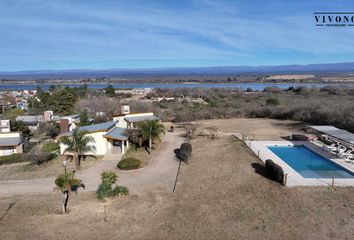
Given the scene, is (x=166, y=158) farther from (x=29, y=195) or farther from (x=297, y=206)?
(x=297, y=206)

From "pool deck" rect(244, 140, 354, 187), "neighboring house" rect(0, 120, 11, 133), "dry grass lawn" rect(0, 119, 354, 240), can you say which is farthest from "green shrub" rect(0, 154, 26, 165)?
"pool deck" rect(244, 140, 354, 187)

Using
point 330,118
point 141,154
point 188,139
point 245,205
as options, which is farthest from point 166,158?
point 330,118

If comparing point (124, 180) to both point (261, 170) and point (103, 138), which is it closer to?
point (103, 138)

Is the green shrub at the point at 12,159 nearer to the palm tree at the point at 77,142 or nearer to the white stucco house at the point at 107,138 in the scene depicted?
the white stucco house at the point at 107,138

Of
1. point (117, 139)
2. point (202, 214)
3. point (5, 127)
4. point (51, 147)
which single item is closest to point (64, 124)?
point (51, 147)

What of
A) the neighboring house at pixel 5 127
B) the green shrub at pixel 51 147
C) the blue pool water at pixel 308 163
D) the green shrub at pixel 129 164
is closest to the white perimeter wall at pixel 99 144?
the green shrub at pixel 51 147

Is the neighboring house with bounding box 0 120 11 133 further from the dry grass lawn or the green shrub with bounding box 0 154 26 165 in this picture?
the dry grass lawn

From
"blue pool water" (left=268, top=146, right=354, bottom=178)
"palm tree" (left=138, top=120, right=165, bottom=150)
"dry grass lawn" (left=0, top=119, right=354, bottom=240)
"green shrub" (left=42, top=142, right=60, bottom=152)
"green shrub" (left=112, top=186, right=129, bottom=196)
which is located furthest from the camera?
"green shrub" (left=42, top=142, right=60, bottom=152)
